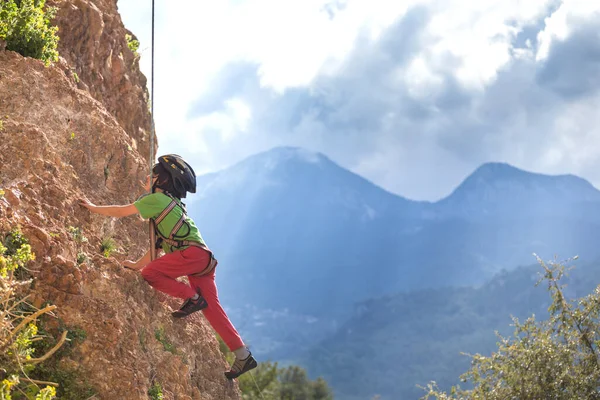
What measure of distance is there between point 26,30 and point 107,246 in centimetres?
313

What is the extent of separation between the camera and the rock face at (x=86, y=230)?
6.06m

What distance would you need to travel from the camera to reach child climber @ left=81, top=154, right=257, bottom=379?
7.66m

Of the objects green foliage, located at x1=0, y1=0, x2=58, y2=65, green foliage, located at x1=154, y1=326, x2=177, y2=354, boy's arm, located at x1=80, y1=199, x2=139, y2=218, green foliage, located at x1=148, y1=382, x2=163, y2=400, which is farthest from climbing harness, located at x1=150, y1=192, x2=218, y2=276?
green foliage, located at x1=0, y1=0, x2=58, y2=65

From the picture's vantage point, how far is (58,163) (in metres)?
7.43

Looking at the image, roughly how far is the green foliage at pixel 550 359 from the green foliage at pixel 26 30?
1311cm

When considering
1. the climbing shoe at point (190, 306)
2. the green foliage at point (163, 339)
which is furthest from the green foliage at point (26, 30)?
the green foliage at point (163, 339)

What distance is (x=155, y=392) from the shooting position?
6.57 m

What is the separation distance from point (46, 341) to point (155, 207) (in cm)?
242

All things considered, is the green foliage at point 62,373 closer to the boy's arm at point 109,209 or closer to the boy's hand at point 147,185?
the boy's arm at point 109,209

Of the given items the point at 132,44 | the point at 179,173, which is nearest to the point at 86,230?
the point at 179,173

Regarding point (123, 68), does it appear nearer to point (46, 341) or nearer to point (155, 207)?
point (155, 207)

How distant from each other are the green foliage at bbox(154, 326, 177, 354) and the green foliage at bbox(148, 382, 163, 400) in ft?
2.87

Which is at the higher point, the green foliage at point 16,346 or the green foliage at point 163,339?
the green foliage at point 163,339

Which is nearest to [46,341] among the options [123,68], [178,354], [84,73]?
[178,354]
